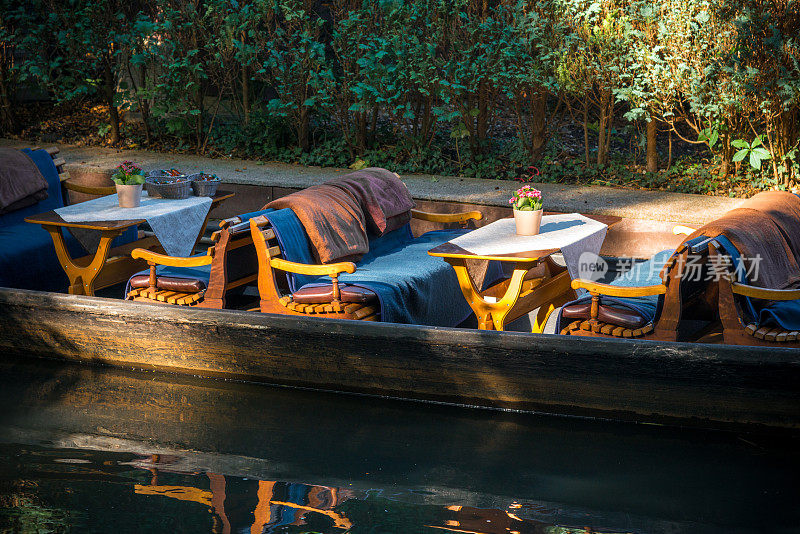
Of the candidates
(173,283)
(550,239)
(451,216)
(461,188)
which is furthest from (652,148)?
(173,283)

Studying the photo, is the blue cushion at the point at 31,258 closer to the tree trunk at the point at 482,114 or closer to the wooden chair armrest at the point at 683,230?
the wooden chair armrest at the point at 683,230

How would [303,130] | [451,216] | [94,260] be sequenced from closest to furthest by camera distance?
[94,260] < [451,216] < [303,130]

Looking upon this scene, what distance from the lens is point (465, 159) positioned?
9.98m

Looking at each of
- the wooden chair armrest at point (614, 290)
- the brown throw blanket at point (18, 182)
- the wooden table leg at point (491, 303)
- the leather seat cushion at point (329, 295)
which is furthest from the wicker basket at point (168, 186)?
the wooden chair armrest at point (614, 290)

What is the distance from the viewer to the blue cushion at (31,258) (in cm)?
614

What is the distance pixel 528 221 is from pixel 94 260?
2.86 metres

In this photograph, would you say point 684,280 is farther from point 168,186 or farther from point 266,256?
point 168,186

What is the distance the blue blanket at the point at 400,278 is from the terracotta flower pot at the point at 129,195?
4.66ft

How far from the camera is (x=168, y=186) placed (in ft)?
21.5

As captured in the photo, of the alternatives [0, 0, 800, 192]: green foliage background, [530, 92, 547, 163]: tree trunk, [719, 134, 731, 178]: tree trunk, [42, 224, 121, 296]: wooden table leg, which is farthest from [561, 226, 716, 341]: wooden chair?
[530, 92, 547, 163]: tree trunk

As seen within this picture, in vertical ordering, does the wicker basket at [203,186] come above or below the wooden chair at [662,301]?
above

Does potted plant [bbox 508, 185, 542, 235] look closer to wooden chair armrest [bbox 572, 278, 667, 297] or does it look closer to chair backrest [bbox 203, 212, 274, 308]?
wooden chair armrest [bbox 572, 278, 667, 297]

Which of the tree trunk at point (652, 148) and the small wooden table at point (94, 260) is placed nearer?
the small wooden table at point (94, 260)

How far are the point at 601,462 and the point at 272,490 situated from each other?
5.08 ft
